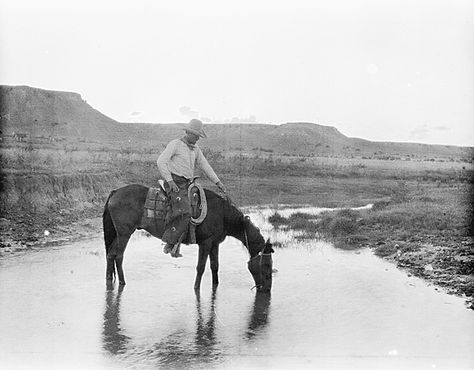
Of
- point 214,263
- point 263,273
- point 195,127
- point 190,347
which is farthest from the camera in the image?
point 214,263

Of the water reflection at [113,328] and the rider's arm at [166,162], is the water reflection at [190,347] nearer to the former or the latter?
the water reflection at [113,328]

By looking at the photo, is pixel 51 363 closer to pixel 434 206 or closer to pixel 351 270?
pixel 351 270

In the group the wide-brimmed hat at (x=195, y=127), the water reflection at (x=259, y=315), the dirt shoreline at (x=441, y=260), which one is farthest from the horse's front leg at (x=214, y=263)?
the dirt shoreline at (x=441, y=260)

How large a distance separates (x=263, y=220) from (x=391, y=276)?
27.0ft

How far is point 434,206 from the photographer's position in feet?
64.3

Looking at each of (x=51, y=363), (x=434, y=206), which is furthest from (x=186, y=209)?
(x=434, y=206)

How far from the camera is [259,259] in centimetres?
882

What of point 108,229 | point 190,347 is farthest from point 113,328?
point 108,229

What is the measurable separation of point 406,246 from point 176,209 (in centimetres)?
693

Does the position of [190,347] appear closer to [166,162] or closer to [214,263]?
[214,263]

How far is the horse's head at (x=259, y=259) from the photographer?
8742 millimetres

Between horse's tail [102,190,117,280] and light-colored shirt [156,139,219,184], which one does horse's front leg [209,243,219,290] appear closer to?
light-colored shirt [156,139,219,184]

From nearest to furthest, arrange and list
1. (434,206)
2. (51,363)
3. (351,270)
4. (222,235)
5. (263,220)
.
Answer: (51,363), (222,235), (351,270), (263,220), (434,206)

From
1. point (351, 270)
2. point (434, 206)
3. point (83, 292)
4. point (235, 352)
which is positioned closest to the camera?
point (235, 352)
